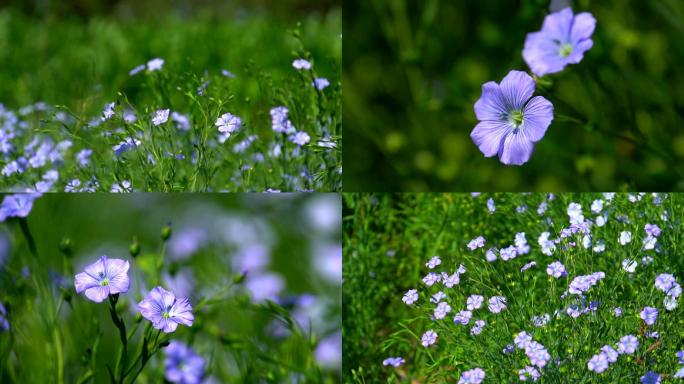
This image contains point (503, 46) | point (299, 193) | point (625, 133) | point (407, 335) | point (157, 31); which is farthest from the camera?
point (157, 31)

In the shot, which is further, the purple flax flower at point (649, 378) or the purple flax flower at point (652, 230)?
the purple flax flower at point (652, 230)

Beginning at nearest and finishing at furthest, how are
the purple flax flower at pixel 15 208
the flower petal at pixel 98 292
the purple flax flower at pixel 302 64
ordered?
the flower petal at pixel 98 292 < the purple flax flower at pixel 15 208 < the purple flax flower at pixel 302 64

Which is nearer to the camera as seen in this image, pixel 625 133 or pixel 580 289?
pixel 580 289

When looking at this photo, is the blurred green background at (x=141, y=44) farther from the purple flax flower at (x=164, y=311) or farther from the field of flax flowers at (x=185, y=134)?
the purple flax flower at (x=164, y=311)

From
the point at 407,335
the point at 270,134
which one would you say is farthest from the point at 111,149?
the point at 407,335

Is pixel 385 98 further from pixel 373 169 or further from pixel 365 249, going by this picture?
pixel 365 249

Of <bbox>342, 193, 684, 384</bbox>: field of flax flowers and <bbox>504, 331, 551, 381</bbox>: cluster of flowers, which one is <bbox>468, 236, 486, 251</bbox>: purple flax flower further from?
<bbox>504, 331, 551, 381</bbox>: cluster of flowers

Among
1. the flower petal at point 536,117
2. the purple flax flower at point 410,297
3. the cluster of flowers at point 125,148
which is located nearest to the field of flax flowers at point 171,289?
the cluster of flowers at point 125,148

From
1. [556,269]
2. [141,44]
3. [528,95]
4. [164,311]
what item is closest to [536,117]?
[528,95]
